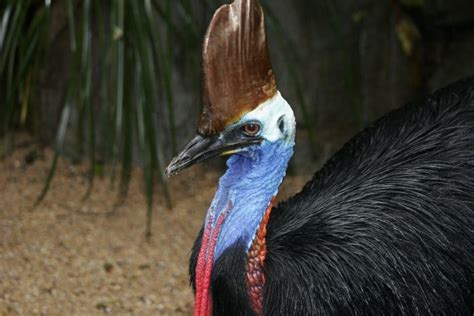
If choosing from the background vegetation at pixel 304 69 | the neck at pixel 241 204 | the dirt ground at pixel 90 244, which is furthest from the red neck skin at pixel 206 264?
the background vegetation at pixel 304 69

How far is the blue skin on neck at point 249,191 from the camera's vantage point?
6.75ft

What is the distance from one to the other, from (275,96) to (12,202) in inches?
71.8

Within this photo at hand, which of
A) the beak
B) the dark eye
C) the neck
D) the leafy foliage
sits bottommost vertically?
the neck

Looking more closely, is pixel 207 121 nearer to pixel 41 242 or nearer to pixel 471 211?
pixel 471 211

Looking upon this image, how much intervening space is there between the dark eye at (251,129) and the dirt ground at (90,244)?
1064 millimetres

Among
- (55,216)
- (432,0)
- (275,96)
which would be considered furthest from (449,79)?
(275,96)

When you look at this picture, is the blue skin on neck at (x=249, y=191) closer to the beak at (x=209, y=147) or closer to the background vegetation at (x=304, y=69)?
the beak at (x=209, y=147)

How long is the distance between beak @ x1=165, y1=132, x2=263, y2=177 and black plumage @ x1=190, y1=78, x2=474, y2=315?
0.21 metres

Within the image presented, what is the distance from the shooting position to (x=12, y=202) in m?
3.59

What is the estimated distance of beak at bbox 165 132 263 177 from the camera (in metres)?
2.01

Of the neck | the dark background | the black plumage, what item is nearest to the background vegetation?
the dark background

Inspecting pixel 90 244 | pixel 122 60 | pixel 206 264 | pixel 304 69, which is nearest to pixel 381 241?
pixel 206 264

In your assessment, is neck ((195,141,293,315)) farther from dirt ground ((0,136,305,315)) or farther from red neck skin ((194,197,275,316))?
dirt ground ((0,136,305,315))

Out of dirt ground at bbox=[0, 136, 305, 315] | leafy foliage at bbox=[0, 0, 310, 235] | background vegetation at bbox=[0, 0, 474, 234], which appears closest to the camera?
dirt ground at bbox=[0, 136, 305, 315]
